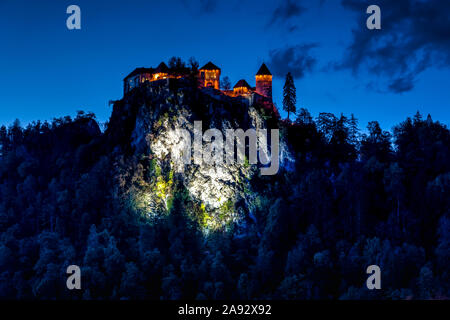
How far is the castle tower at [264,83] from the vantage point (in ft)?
235

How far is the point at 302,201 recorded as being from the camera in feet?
205

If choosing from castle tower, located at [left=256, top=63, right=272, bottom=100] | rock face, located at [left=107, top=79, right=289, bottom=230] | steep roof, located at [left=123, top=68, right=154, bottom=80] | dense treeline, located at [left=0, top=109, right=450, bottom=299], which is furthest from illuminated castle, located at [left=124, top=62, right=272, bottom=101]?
dense treeline, located at [left=0, top=109, right=450, bottom=299]

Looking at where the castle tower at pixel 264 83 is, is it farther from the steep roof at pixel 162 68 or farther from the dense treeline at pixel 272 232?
the steep roof at pixel 162 68

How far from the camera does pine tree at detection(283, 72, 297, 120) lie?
76375mm

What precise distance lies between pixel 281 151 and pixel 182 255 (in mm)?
18634

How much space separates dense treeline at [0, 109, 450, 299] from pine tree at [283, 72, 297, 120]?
275cm

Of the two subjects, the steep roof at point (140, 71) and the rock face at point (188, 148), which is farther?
the steep roof at point (140, 71)

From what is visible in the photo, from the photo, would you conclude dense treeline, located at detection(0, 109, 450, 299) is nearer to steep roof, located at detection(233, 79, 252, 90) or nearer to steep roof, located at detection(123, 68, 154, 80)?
steep roof, located at detection(233, 79, 252, 90)

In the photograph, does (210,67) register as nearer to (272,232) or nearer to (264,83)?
(264,83)

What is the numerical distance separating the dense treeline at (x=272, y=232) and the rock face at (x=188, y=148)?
1409 millimetres

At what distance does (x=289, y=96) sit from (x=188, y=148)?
20.1 m

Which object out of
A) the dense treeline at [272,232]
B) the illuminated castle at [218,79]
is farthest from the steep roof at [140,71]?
the dense treeline at [272,232]

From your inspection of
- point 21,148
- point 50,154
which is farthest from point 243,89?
point 21,148

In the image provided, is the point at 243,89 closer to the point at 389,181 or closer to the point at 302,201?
the point at 302,201
